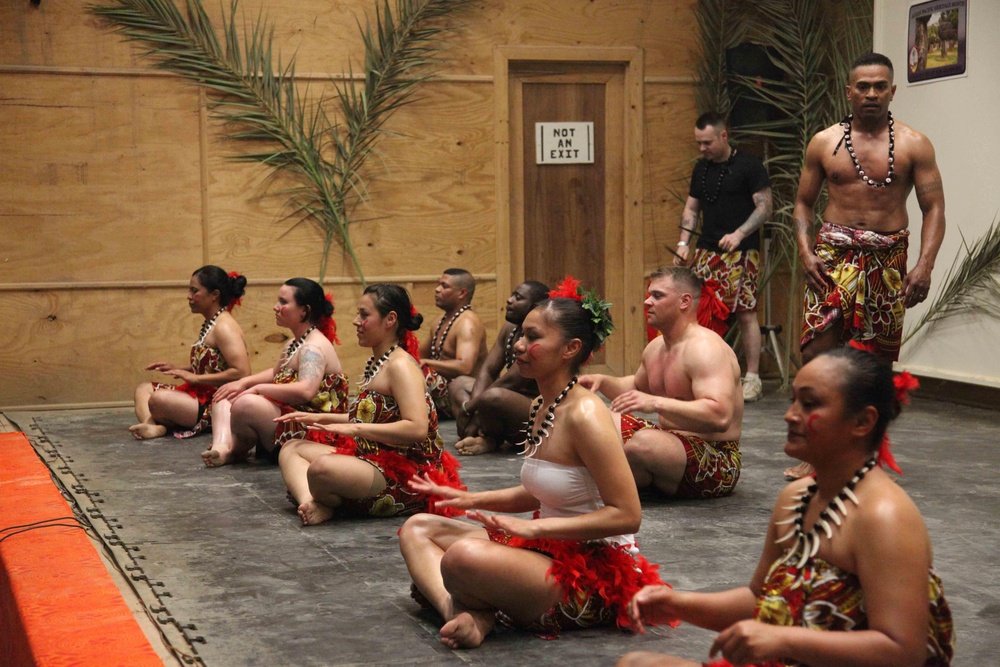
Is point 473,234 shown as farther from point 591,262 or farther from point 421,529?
point 421,529

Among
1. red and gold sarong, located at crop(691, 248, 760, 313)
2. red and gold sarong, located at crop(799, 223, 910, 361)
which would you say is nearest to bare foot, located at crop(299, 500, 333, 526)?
red and gold sarong, located at crop(799, 223, 910, 361)

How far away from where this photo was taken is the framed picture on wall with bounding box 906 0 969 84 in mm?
7316

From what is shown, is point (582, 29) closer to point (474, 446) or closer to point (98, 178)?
point (98, 178)

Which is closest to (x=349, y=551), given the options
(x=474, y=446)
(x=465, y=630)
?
(x=465, y=630)

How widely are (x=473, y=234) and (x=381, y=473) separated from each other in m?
4.22

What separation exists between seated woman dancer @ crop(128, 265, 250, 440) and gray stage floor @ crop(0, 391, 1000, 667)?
149mm

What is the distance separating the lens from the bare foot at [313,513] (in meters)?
4.51

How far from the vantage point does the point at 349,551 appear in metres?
4.14

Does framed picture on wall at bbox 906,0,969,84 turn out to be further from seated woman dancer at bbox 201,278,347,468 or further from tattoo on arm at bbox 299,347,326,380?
tattoo on arm at bbox 299,347,326,380

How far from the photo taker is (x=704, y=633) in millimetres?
3250

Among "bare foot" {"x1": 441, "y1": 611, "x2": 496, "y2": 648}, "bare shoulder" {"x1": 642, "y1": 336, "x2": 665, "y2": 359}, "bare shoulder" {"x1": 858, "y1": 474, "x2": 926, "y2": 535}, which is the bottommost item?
"bare foot" {"x1": 441, "y1": 611, "x2": 496, "y2": 648}

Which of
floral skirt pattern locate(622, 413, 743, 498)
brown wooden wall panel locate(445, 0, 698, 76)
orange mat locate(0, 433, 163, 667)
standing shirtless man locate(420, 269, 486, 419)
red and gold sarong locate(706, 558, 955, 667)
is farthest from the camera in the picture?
brown wooden wall panel locate(445, 0, 698, 76)

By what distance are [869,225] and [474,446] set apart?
88.5 inches

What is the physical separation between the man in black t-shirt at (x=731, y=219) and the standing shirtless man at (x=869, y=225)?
A: 2.74 m
